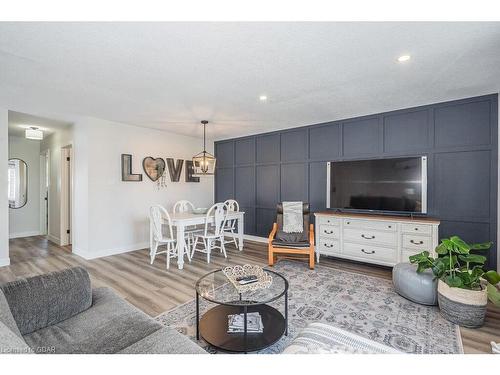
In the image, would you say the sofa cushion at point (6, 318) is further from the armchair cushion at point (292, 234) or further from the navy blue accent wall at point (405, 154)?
the navy blue accent wall at point (405, 154)

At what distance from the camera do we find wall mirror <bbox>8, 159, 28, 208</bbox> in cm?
590

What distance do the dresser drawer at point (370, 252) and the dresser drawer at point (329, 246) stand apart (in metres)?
0.11

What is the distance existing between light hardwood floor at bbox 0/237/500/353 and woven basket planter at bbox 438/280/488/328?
7cm

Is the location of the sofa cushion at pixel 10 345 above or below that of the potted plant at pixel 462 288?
above

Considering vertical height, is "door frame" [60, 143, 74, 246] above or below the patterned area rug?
above

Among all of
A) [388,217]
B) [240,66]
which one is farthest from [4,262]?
[388,217]

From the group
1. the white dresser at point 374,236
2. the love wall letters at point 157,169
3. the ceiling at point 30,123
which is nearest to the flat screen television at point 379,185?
the white dresser at point 374,236

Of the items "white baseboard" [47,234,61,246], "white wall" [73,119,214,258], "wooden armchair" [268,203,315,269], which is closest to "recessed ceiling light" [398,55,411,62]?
"wooden armchair" [268,203,315,269]

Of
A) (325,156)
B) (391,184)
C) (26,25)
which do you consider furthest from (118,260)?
(391,184)

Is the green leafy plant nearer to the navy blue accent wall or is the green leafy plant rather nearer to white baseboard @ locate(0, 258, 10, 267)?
the navy blue accent wall

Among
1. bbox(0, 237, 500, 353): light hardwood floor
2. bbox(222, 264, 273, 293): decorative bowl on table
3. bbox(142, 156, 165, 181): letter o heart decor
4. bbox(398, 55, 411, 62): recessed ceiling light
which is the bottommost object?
bbox(0, 237, 500, 353): light hardwood floor

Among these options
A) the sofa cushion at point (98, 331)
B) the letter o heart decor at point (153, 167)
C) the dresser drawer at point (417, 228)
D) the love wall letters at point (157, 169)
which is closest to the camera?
the sofa cushion at point (98, 331)

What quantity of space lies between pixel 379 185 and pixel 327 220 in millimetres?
941

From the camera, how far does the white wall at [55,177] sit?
16.8 feet
